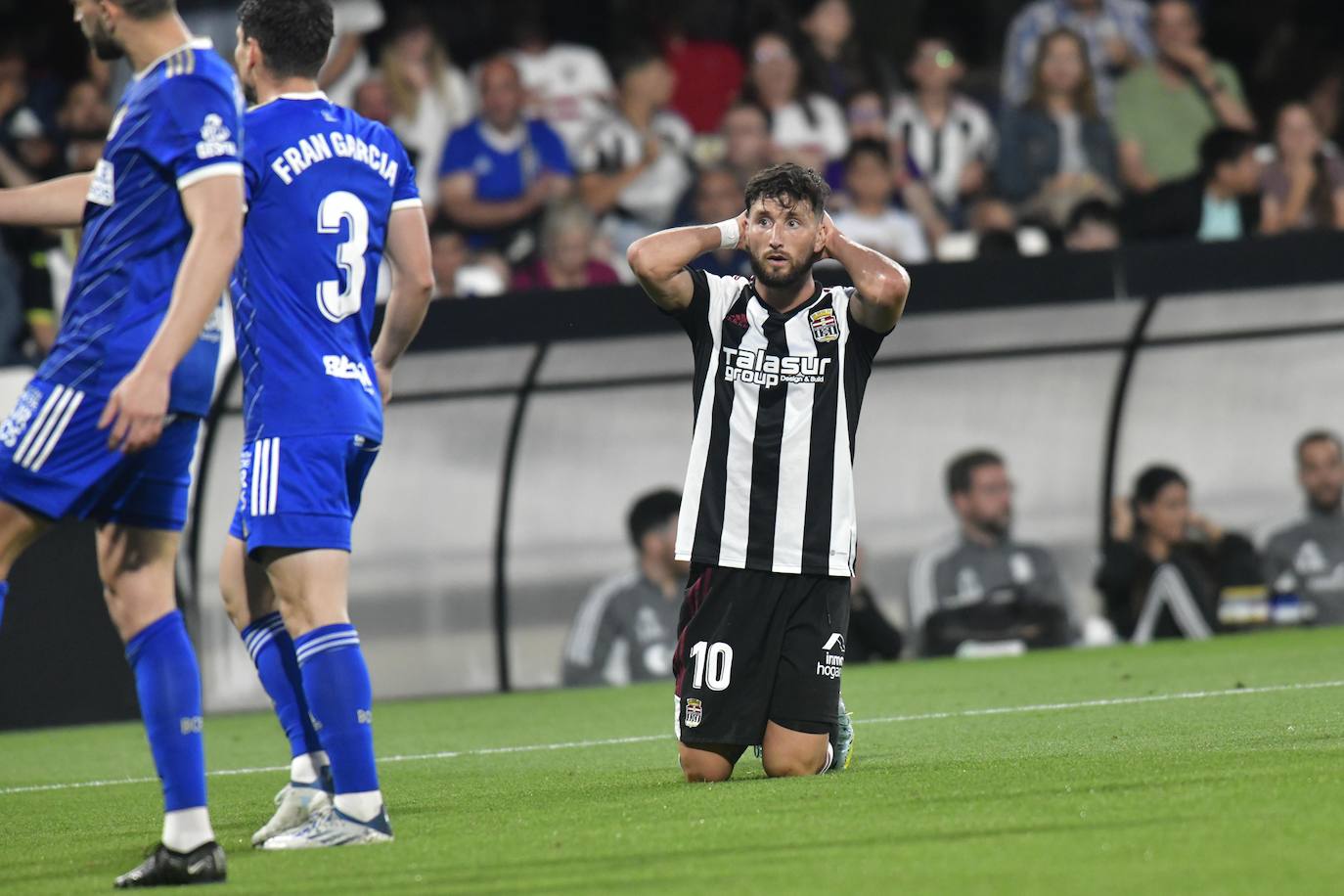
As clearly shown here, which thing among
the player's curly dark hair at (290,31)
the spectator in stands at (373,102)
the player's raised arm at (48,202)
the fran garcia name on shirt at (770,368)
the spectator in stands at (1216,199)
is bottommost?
the fran garcia name on shirt at (770,368)

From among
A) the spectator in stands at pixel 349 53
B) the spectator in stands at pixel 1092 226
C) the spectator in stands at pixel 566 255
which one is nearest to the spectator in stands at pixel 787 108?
the spectator in stands at pixel 1092 226

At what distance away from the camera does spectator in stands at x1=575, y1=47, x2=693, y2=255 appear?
13500 millimetres

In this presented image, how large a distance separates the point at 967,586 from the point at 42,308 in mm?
5582

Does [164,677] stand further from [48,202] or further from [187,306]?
[48,202]

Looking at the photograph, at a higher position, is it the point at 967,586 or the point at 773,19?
the point at 773,19

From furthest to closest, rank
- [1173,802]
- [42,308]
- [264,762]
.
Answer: [42,308] → [264,762] → [1173,802]

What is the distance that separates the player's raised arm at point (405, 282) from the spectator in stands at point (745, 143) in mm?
8010

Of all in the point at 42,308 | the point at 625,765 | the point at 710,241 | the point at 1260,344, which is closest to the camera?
the point at 710,241

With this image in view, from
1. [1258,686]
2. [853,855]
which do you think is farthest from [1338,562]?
[853,855]

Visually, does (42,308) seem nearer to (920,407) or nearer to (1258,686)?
(920,407)

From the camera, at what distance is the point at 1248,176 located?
1322 cm

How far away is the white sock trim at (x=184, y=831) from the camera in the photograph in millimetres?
4289

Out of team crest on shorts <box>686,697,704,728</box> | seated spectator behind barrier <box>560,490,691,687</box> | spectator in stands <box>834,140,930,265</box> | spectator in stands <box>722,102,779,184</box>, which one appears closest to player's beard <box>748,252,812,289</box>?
team crest on shorts <box>686,697,704,728</box>

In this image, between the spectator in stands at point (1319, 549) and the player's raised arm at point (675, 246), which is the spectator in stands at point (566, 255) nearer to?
the spectator in stands at point (1319, 549)
